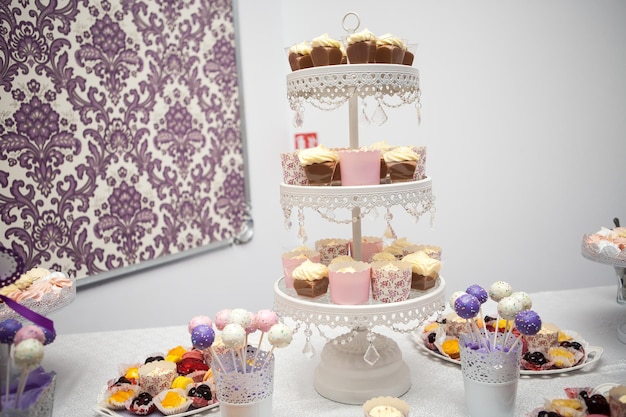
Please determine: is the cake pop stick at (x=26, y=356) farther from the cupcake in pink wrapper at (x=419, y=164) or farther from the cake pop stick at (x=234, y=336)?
the cupcake in pink wrapper at (x=419, y=164)

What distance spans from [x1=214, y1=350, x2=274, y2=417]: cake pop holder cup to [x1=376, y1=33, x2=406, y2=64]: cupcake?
2.94 ft

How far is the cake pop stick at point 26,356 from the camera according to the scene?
1005mm

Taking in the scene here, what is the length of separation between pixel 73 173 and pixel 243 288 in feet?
4.49

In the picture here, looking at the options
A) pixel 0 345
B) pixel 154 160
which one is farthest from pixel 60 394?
pixel 154 160

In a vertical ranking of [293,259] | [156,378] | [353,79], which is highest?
[353,79]

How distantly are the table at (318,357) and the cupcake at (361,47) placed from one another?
0.98 metres

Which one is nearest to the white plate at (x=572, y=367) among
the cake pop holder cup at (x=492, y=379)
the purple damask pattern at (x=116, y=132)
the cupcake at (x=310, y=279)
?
the cake pop holder cup at (x=492, y=379)

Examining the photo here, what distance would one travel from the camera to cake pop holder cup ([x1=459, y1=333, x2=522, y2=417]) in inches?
50.5

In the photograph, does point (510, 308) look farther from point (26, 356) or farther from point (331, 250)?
point (26, 356)

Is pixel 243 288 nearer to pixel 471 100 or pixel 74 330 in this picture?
pixel 74 330

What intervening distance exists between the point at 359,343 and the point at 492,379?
433 millimetres

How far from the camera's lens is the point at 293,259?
1.57 meters

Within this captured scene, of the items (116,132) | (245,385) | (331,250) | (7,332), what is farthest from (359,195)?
(116,132)

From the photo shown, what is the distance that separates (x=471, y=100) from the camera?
3.29 meters
